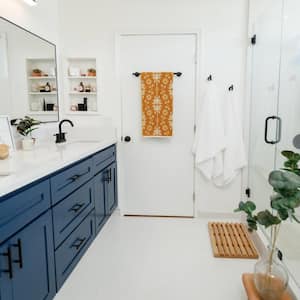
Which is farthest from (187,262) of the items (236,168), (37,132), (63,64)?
(63,64)

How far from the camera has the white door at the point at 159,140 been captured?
326 cm

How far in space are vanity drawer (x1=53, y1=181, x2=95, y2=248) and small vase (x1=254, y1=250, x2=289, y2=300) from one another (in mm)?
1306

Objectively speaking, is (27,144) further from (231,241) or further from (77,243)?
(231,241)

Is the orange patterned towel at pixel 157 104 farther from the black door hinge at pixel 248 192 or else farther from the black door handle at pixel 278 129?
the black door handle at pixel 278 129

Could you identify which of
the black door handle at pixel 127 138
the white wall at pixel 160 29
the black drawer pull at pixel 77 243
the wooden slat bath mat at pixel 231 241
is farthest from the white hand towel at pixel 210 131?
the black drawer pull at pixel 77 243

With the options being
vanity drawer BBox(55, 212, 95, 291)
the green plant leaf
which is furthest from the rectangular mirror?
the green plant leaf

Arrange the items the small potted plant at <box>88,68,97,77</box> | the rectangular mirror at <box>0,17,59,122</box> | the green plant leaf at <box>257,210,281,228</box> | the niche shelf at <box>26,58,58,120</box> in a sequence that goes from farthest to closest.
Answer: the small potted plant at <box>88,68,97,77</box>, the niche shelf at <box>26,58,58,120</box>, the rectangular mirror at <box>0,17,59,122</box>, the green plant leaf at <box>257,210,281,228</box>

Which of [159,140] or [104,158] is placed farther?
[159,140]

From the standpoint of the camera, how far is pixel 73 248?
7.18 feet

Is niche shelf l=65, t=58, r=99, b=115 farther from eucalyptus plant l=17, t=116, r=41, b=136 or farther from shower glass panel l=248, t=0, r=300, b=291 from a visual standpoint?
shower glass panel l=248, t=0, r=300, b=291

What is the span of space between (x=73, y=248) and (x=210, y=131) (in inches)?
74.0

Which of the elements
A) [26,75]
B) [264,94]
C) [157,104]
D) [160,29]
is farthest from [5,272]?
[160,29]

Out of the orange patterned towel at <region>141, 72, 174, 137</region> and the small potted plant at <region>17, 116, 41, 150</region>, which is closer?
the small potted plant at <region>17, 116, 41, 150</region>

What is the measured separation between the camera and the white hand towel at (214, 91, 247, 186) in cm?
320
